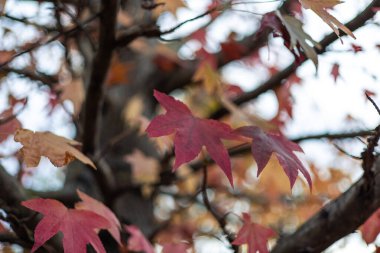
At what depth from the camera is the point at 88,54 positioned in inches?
85.1

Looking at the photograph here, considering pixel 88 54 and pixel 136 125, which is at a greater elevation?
pixel 88 54

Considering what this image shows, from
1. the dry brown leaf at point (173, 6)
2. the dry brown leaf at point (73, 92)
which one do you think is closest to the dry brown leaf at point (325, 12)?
the dry brown leaf at point (173, 6)

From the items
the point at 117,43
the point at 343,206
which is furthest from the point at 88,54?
the point at 343,206

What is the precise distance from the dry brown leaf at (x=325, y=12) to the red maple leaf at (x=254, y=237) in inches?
21.3

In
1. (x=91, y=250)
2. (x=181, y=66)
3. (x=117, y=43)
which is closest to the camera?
(x=117, y=43)

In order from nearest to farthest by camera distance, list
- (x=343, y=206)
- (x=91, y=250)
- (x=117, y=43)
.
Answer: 1. (x=343, y=206)
2. (x=117, y=43)
3. (x=91, y=250)

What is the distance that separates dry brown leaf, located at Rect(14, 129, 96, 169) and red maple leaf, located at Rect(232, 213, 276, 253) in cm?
44

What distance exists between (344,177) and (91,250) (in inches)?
74.6

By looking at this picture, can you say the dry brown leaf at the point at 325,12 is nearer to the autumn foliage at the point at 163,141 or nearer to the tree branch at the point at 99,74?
the autumn foliage at the point at 163,141

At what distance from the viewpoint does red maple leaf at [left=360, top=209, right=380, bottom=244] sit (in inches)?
50.7

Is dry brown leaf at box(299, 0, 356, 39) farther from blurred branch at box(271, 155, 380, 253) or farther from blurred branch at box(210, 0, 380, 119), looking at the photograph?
blurred branch at box(271, 155, 380, 253)

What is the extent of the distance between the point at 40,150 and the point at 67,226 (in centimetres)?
18

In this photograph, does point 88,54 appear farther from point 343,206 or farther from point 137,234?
point 343,206

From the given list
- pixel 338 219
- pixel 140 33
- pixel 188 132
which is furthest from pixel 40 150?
pixel 338 219
